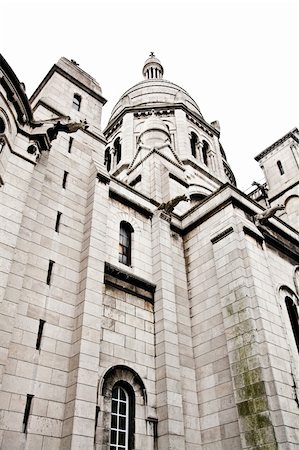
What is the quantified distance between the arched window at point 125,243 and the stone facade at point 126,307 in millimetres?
72

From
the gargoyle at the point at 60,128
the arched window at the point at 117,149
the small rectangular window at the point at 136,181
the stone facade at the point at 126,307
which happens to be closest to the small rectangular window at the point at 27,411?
the stone facade at the point at 126,307

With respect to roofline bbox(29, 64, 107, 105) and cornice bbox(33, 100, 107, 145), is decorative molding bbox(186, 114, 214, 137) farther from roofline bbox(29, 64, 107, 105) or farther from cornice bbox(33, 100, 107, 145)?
cornice bbox(33, 100, 107, 145)

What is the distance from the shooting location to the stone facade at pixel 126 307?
38.4ft

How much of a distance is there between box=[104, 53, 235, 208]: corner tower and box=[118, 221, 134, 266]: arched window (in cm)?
403

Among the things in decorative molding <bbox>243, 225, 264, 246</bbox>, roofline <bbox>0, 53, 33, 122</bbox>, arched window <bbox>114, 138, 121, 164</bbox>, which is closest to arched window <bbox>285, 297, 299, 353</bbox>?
decorative molding <bbox>243, 225, 264, 246</bbox>

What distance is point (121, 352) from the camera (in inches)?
552

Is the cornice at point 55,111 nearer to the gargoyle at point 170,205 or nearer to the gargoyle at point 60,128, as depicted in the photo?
the gargoyle at point 60,128

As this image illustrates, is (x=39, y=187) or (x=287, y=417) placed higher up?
(x=39, y=187)

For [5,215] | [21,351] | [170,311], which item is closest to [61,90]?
[5,215]

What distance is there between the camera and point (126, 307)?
15.3 m

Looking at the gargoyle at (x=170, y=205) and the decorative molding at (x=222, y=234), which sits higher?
the gargoyle at (x=170, y=205)

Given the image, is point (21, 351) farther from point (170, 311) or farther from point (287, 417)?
point (287, 417)

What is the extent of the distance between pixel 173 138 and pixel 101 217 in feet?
66.6

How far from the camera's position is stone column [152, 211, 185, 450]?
1293 cm
